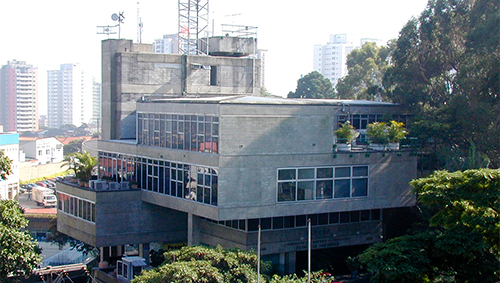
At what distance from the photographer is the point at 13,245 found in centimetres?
2975

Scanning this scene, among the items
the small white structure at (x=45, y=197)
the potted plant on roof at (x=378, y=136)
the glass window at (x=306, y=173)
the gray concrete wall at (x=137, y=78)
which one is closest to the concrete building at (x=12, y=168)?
the small white structure at (x=45, y=197)

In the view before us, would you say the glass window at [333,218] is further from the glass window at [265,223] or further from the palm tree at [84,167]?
the palm tree at [84,167]

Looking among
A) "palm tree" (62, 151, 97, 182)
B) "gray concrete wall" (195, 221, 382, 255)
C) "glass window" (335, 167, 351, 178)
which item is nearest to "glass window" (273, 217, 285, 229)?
"gray concrete wall" (195, 221, 382, 255)

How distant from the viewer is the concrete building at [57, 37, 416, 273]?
34094 mm

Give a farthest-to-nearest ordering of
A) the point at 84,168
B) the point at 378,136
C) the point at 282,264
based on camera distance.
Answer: the point at 84,168 < the point at 378,136 < the point at 282,264

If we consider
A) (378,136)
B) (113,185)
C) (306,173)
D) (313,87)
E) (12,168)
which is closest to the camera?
(306,173)

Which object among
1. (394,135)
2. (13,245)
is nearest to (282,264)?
(394,135)

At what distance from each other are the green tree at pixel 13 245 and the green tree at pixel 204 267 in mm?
5376

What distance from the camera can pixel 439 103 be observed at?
147 feet

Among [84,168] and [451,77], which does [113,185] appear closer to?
[84,168]

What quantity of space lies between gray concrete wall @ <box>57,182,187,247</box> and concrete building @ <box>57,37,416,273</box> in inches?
2.5

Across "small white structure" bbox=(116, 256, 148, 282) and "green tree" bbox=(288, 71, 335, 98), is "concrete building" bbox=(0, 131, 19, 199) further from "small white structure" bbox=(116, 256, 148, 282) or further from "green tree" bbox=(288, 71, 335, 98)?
"small white structure" bbox=(116, 256, 148, 282)

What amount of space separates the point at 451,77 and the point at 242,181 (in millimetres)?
19321

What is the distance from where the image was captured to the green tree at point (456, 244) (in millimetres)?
26359
